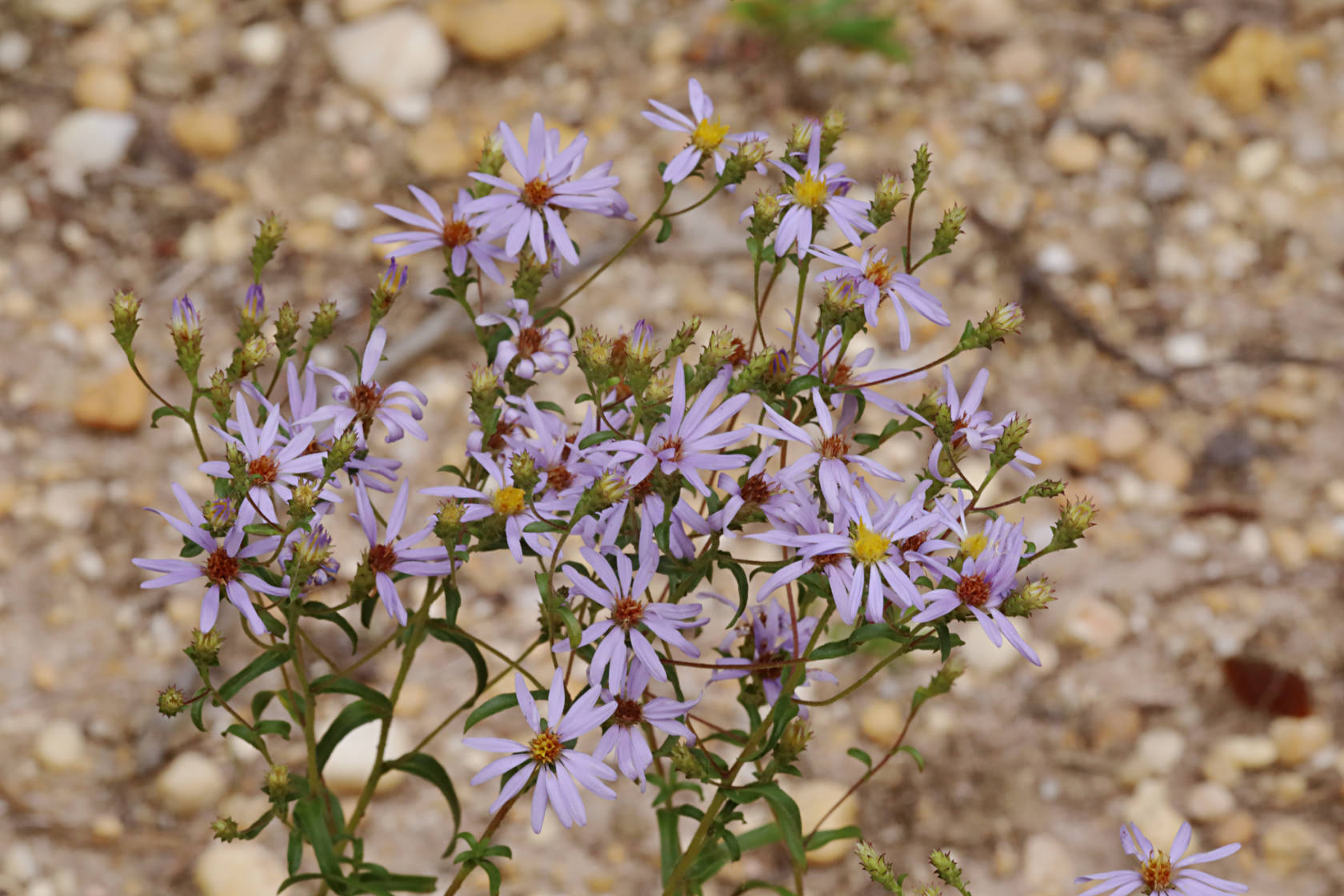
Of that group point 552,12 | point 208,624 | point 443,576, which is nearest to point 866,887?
point 443,576

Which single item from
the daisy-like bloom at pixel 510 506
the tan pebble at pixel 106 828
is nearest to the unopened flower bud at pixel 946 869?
the daisy-like bloom at pixel 510 506

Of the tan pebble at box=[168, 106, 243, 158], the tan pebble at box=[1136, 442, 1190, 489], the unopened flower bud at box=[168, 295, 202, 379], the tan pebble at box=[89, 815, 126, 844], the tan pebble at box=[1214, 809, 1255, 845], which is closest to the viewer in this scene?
the unopened flower bud at box=[168, 295, 202, 379]

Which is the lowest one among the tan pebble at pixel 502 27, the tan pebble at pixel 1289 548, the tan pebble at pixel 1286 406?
the tan pebble at pixel 1289 548

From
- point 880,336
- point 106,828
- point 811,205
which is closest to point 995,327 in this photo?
point 811,205

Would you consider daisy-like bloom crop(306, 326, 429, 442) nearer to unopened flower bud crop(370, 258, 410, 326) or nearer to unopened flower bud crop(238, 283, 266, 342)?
unopened flower bud crop(370, 258, 410, 326)

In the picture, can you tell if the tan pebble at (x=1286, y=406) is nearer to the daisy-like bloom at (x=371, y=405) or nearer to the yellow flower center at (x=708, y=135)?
the yellow flower center at (x=708, y=135)

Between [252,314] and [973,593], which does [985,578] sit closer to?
[973,593]

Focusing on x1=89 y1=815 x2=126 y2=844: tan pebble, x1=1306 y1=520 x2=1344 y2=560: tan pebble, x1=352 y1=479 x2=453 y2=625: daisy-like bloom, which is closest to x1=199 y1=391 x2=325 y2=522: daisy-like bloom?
x1=352 y1=479 x2=453 y2=625: daisy-like bloom
